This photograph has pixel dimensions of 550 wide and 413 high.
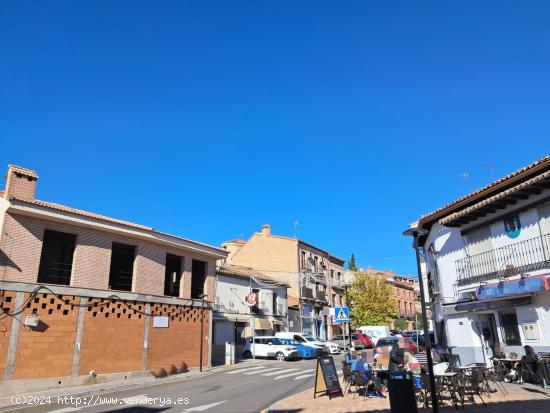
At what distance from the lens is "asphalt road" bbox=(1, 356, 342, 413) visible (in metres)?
11.9

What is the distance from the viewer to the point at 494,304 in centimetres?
1586

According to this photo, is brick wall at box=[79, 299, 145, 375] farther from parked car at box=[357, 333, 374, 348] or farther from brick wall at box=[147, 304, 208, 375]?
parked car at box=[357, 333, 374, 348]

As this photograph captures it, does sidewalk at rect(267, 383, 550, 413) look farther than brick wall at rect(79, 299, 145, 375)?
No

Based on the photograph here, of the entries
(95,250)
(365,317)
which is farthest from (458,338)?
(365,317)

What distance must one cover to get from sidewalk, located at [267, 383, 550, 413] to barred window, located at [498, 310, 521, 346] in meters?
2.70

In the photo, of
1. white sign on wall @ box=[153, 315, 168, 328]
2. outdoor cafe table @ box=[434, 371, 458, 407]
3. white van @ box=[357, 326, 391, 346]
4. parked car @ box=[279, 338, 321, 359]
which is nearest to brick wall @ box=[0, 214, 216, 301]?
white sign on wall @ box=[153, 315, 168, 328]

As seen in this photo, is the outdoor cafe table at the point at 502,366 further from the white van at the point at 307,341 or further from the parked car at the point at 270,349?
the white van at the point at 307,341

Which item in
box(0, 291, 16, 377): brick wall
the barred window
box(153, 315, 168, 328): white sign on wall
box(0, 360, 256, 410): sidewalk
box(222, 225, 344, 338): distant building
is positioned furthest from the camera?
box(222, 225, 344, 338): distant building

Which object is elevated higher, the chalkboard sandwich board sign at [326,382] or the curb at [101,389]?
the chalkboard sandwich board sign at [326,382]

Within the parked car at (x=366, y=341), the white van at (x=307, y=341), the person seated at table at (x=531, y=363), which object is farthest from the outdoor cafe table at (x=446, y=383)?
the parked car at (x=366, y=341)

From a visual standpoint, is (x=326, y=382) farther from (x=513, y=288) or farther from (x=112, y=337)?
(x=112, y=337)

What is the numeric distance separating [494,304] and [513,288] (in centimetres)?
160

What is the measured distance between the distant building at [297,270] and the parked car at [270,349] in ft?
Result: 37.3

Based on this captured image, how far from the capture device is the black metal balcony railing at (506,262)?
14219 millimetres
